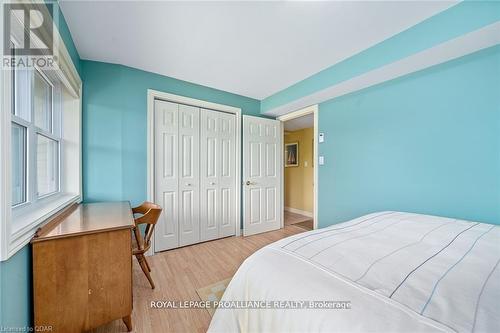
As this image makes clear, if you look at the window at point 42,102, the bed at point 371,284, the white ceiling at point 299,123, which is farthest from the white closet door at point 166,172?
the white ceiling at point 299,123

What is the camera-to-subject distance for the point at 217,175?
3031 mm

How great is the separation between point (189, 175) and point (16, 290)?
1.94 m

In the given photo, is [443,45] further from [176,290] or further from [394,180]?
[176,290]

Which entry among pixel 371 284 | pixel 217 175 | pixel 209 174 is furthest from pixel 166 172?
pixel 371 284

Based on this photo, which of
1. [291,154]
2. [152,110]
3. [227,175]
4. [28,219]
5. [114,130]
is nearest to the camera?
[28,219]

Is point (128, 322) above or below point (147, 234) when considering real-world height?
below

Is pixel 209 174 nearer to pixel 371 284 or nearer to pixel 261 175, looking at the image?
pixel 261 175

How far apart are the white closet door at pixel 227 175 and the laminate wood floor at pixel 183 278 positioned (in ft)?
0.82

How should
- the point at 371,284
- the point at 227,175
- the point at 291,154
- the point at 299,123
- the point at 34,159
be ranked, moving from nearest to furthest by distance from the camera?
the point at 371,284 → the point at 34,159 → the point at 227,175 → the point at 299,123 → the point at 291,154

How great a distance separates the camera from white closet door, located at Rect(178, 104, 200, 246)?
8.94 feet

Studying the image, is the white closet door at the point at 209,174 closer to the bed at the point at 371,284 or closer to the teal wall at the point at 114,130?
the teal wall at the point at 114,130

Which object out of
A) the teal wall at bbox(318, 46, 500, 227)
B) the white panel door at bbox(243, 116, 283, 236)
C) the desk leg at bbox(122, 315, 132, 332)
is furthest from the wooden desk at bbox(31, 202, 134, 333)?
the teal wall at bbox(318, 46, 500, 227)

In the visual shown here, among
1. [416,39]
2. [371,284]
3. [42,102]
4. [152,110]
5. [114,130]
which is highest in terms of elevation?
[416,39]

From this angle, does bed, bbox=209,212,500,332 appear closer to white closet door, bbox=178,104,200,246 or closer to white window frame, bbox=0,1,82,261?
white window frame, bbox=0,1,82,261
